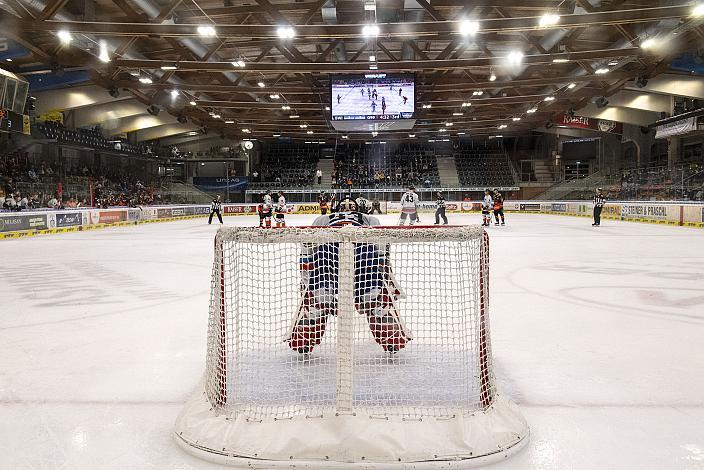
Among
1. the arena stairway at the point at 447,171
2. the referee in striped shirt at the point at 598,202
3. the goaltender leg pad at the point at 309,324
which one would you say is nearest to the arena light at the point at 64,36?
the goaltender leg pad at the point at 309,324

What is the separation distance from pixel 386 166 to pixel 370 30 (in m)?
31.9

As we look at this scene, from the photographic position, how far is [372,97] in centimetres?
1606

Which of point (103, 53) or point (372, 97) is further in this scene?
point (372, 97)

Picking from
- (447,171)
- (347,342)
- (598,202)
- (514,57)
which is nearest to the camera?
(347,342)

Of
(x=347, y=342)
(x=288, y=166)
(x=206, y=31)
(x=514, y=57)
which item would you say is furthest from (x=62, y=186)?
(x=288, y=166)

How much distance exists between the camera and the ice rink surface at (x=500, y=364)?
2436 mm

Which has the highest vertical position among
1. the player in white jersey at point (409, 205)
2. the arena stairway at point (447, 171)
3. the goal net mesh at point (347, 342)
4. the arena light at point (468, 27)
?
the arena light at point (468, 27)

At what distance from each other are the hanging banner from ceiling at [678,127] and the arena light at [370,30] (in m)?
18.1

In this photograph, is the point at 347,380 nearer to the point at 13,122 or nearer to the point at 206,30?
the point at 206,30

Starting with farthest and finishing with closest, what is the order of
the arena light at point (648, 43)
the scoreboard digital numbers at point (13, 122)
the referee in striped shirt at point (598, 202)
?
the scoreboard digital numbers at point (13, 122)
the referee in striped shirt at point (598, 202)
the arena light at point (648, 43)

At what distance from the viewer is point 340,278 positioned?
2572 mm

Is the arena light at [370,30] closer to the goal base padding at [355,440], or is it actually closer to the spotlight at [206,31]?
the spotlight at [206,31]

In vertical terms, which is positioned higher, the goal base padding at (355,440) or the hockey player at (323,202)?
the hockey player at (323,202)

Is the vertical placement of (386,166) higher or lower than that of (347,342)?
higher
